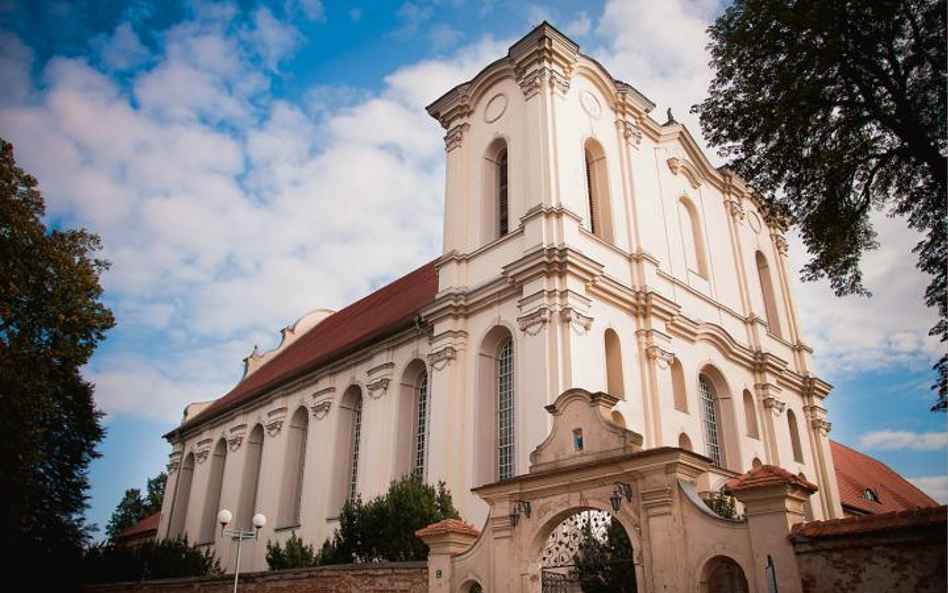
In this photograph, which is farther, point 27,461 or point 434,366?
point 434,366

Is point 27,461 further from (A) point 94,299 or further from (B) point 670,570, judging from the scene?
(B) point 670,570

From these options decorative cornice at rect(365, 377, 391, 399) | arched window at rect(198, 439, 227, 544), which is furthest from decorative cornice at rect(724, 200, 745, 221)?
arched window at rect(198, 439, 227, 544)

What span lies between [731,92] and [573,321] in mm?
6900

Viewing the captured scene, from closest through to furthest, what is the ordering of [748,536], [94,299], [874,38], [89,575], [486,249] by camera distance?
1. [748,536]
2. [874,38]
3. [94,299]
4. [486,249]
5. [89,575]

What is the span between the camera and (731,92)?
40.6 feet

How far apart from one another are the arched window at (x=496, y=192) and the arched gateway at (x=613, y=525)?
444 inches

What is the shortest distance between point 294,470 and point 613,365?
43.7ft

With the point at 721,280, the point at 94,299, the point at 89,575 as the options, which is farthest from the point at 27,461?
the point at 721,280

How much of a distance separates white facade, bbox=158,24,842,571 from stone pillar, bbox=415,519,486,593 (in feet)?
17.2

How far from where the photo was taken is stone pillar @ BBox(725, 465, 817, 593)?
26.3 feet

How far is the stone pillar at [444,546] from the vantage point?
11.5 metres

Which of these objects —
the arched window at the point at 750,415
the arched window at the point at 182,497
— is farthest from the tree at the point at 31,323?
the arched window at the point at 750,415

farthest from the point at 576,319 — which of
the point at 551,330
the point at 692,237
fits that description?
the point at 692,237

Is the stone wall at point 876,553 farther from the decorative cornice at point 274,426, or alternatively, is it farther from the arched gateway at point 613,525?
the decorative cornice at point 274,426
